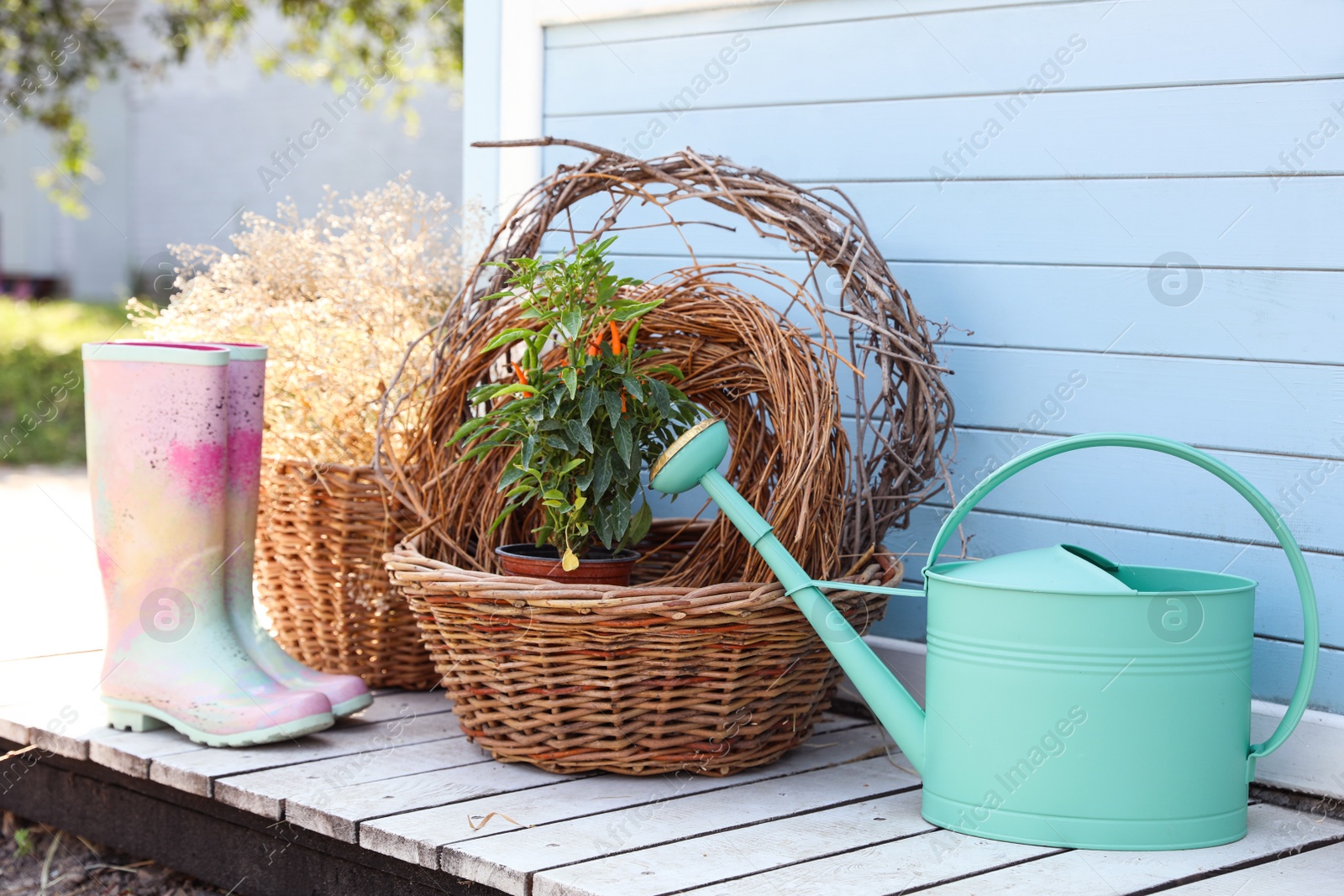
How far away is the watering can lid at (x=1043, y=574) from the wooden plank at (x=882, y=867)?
364mm

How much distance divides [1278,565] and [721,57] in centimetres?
148

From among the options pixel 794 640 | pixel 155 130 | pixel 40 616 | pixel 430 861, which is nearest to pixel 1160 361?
pixel 794 640

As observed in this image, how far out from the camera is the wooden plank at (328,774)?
1.97 m

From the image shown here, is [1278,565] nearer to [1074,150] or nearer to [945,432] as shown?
[945,432]

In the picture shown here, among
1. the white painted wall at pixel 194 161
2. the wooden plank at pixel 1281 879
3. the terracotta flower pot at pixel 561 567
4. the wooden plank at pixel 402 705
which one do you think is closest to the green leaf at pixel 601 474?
the terracotta flower pot at pixel 561 567

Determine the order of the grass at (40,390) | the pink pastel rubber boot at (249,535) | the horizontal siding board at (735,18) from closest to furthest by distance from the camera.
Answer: the pink pastel rubber boot at (249,535)
the horizontal siding board at (735,18)
the grass at (40,390)

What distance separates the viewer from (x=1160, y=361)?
217cm

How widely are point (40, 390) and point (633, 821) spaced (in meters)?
7.46

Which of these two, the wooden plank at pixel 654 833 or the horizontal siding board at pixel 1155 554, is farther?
the horizontal siding board at pixel 1155 554

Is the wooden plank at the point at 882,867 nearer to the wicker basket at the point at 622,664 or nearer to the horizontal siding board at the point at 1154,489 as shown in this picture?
the wicker basket at the point at 622,664

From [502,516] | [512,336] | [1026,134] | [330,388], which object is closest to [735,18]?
[1026,134]

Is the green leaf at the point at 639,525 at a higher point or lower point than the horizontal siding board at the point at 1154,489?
lower

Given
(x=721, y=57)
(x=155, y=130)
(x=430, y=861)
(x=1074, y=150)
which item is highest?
(x=155, y=130)

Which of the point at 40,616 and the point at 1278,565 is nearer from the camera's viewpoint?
the point at 1278,565
